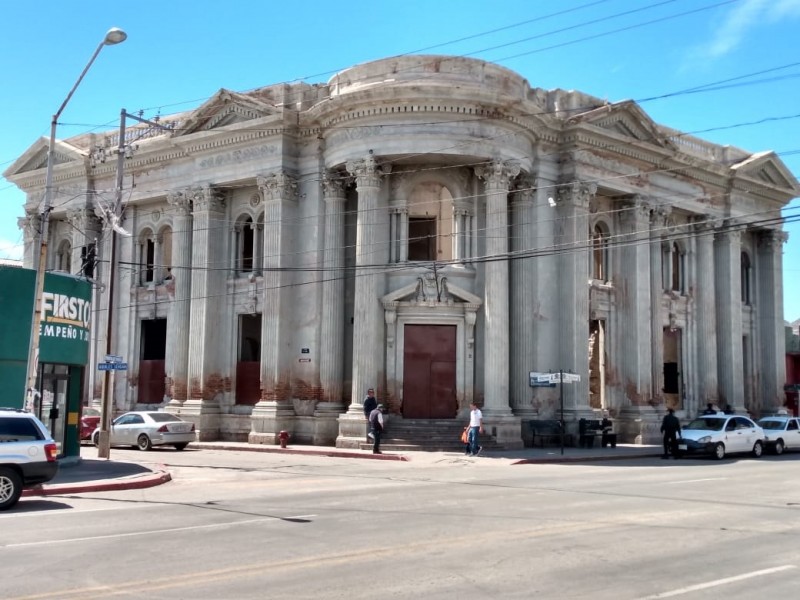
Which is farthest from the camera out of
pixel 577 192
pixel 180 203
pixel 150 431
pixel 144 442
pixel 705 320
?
pixel 705 320

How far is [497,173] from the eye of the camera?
29109mm

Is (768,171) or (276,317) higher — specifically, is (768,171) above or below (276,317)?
above

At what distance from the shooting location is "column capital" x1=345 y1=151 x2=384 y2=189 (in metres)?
29.1

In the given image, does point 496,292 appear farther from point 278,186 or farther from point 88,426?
point 88,426

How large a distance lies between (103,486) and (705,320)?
2802 centimetres

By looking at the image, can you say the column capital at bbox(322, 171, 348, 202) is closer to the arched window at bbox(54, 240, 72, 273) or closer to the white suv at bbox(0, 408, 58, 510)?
the arched window at bbox(54, 240, 72, 273)

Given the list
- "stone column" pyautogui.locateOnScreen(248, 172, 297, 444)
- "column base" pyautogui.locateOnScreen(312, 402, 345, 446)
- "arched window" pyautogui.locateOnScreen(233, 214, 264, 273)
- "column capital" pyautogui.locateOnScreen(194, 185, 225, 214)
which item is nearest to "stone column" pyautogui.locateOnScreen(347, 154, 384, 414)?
"column base" pyautogui.locateOnScreen(312, 402, 345, 446)

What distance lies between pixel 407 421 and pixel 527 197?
8929mm

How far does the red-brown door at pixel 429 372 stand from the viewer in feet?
97.5

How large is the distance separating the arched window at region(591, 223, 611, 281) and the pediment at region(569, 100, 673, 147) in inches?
146

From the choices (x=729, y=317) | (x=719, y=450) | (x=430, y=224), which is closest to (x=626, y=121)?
(x=430, y=224)

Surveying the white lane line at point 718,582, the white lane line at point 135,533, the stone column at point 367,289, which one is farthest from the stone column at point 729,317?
the white lane line at point 718,582

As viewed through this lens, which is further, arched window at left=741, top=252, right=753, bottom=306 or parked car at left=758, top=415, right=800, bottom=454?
arched window at left=741, top=252, right=753, bottom=306

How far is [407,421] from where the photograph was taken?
29.1 m
